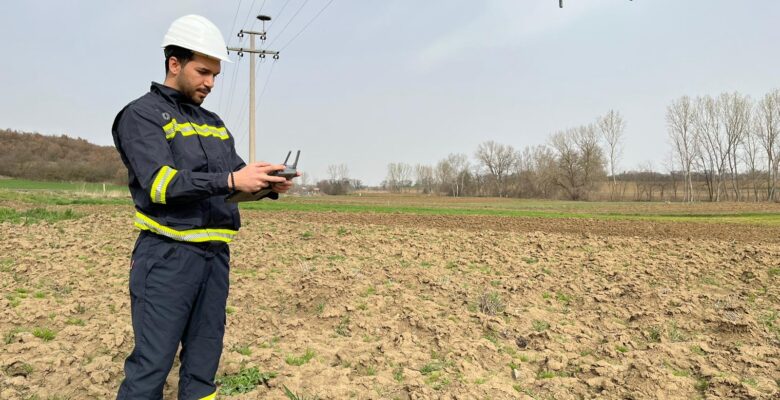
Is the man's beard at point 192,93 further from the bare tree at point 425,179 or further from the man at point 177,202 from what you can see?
the bare tree at point 425,179

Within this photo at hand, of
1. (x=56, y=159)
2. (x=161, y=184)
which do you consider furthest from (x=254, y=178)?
(x=56, y=159)

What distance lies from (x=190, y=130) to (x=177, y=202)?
0.41 m

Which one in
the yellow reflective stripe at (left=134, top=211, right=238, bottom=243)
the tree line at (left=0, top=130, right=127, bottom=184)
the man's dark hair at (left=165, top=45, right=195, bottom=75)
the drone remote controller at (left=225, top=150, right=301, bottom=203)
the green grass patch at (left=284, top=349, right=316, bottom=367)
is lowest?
the green grass patch at (left=284, top=349, right=316, bottom=367)

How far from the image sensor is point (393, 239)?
11117 millimetres

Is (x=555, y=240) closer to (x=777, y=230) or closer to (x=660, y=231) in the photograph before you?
(x=660, y=231)

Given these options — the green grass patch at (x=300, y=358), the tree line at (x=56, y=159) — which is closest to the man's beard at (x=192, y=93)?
the green grass patch at (x=300, y=358)

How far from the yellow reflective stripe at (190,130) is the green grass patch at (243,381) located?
1958mm

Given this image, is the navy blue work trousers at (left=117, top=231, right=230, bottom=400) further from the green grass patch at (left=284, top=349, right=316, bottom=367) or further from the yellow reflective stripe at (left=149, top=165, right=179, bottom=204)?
the green grass patch at (left=284, top=349, right=316, bottom=367)

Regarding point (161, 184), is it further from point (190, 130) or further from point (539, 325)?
point (539, 325)

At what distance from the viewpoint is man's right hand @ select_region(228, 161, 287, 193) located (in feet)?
6.30

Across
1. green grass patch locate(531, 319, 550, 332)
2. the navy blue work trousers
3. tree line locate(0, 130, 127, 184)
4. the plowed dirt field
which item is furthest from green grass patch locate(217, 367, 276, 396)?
tree line locate(0, 130, 127, 184)

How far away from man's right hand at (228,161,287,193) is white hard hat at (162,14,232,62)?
583 millimetres

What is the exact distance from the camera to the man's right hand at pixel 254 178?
1919 mm

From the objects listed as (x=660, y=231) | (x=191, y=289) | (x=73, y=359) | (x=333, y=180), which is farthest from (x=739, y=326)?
(x=333, y=180)
